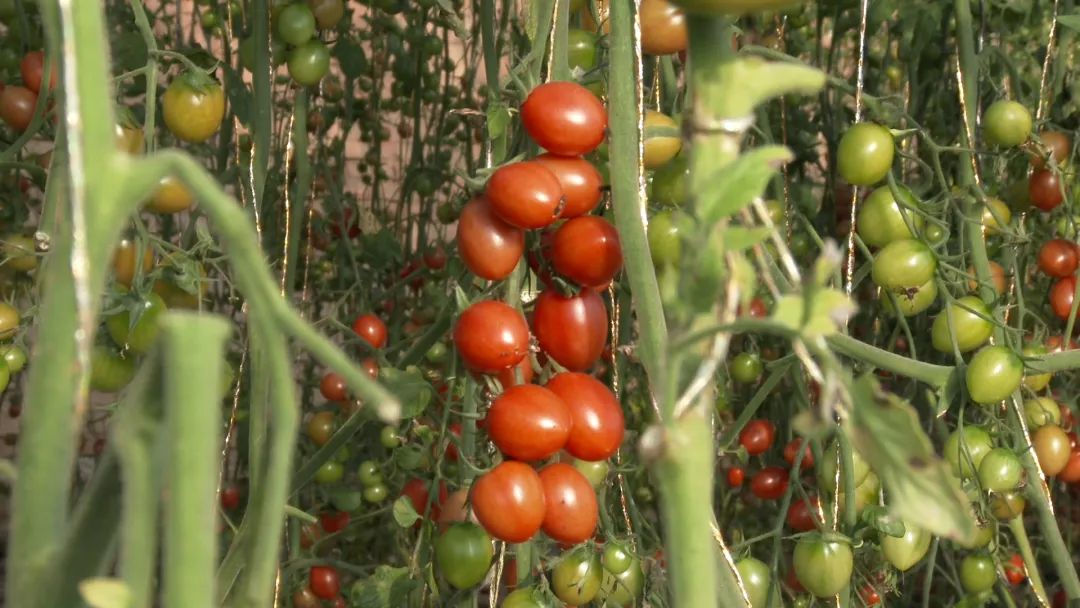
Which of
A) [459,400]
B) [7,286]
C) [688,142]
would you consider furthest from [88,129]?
[7,286]

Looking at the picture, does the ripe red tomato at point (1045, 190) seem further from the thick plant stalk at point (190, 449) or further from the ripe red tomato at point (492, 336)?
the thick plant stalk at point (190, 449)

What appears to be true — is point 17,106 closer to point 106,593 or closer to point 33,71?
point 33,71

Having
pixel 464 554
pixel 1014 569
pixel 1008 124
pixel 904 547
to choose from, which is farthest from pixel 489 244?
pixel 1014 569

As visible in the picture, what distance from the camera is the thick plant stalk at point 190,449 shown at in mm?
207

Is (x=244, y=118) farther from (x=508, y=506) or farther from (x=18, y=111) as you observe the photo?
(x=508, y=506)

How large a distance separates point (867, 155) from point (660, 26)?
0.26 meters

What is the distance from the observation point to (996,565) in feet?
3.40

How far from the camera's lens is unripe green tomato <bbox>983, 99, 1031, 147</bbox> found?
92 cm

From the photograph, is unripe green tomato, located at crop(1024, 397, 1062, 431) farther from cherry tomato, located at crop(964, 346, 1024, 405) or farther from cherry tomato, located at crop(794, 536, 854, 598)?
cherry tomato, located at crop(794, 536, 854, 598)

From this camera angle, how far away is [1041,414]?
103 cm

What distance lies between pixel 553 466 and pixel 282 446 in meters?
0.40

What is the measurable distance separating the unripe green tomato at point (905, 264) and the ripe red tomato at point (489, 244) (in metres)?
0.35

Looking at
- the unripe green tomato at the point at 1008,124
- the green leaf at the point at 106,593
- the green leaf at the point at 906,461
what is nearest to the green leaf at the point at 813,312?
the green leaf at the point at 906,461

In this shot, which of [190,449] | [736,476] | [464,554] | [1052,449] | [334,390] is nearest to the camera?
[190,449]
